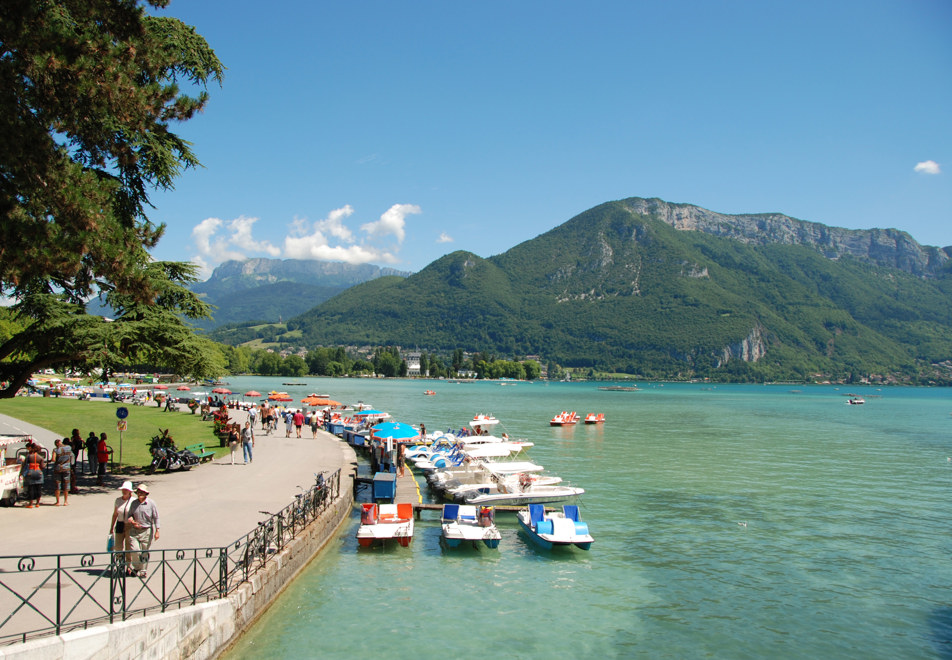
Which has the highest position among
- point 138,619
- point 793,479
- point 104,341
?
point 104,341

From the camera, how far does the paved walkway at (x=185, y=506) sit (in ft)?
37.0

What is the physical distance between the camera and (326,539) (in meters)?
16.5

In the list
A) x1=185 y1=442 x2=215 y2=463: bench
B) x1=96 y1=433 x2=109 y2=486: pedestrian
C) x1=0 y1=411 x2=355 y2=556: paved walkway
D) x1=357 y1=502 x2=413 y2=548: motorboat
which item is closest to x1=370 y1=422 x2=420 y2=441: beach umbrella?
x1=0 y1=411 x2=355 y2=556: paved walkway

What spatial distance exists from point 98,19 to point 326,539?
12.8 metres

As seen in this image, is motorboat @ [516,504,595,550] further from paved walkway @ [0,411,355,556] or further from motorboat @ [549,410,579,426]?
motorboat @ [549,410,579,426]

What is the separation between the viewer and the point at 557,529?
662 inches

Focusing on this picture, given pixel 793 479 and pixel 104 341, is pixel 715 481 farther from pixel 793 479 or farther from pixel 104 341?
pixel 104 341

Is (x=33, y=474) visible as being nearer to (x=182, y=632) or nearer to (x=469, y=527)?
(x=182, y=632)

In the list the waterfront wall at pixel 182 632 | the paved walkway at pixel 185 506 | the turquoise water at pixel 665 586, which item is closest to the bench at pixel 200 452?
the paved walkway at pixel 185 506

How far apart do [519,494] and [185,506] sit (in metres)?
11.3

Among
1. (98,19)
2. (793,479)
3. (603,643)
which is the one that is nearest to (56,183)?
(98,19)

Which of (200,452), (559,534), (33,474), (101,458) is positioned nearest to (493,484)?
(559,534)

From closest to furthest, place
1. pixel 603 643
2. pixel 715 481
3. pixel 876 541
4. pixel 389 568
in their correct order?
1. pixel 603 643
2. pixel 389 568
3. pixel 876 541
4. pixel 715 481

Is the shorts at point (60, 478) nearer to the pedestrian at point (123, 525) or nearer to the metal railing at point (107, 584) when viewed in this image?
the metal railing at point (107, 584)
